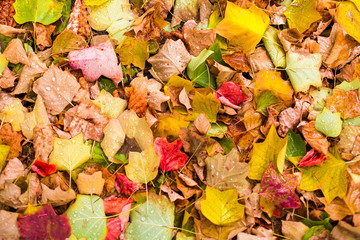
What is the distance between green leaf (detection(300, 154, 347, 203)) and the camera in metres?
0.89

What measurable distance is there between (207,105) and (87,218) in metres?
0.46

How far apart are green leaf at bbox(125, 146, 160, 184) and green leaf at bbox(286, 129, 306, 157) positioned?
0.40 metres

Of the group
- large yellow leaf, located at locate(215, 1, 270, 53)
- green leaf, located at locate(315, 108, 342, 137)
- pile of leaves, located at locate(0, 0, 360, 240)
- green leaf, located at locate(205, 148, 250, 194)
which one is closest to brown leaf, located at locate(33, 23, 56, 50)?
pile of leaves, located at locate(0, 0, 360, 240)

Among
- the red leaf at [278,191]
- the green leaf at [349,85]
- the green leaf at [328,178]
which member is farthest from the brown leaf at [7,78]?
the green leaf at [349,85]

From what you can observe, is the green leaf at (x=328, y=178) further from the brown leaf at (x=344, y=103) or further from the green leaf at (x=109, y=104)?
the green leaf at (x=109, y=104)

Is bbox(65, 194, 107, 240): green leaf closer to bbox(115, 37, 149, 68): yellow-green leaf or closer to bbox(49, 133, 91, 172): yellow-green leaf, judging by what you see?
bbox(49, 133, 91, 172): yellow-green leaf

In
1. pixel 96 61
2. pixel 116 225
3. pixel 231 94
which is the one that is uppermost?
pixel 96 61

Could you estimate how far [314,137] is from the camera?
953mm

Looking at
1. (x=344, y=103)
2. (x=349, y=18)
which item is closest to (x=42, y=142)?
(x=344, y=103)

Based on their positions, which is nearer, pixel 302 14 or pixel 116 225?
pixel 116 225

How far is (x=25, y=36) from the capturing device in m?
1.04

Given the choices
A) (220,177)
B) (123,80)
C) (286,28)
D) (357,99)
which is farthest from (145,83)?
(357,99)

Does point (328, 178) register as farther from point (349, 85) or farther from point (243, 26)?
point (243, 26)

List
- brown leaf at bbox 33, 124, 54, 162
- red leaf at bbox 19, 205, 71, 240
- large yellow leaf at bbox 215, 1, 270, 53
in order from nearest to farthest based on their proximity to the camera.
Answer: red leaf at bbox 19, 205, 71, 240 → brown leaf at bbox 33, 124, 54, 162 → large yellow leaf at bbox 215, 1, 270, 53
